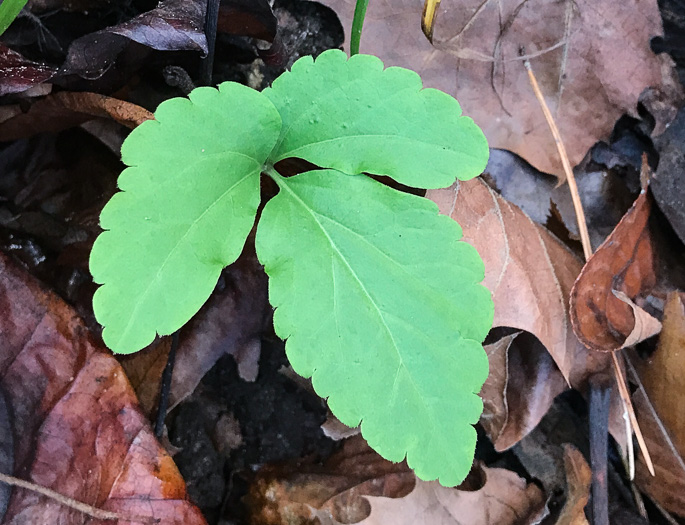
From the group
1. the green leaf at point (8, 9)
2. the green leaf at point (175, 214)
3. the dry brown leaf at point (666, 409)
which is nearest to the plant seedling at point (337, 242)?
the green leaf at point (175, 214)

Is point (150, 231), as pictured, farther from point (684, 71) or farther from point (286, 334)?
point (684, 71)

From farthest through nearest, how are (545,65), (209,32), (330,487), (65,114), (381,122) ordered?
(545,65)
(330,487)
(65,114)
(209,32)
(381,122)

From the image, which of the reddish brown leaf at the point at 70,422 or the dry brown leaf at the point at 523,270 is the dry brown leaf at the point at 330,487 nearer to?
the reddish brown leaf at the point at 70,422

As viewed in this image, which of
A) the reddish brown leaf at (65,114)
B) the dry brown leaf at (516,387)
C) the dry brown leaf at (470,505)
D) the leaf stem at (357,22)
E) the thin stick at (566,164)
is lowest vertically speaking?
the dry brown leaf at (470,505)

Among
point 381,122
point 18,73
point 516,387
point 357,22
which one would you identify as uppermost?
point 357,22

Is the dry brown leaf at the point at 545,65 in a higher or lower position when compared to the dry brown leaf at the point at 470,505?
higher

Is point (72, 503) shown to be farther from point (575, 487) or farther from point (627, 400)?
point (627, 400)

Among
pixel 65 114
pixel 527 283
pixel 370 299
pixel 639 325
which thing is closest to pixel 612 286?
pixel 639 325
